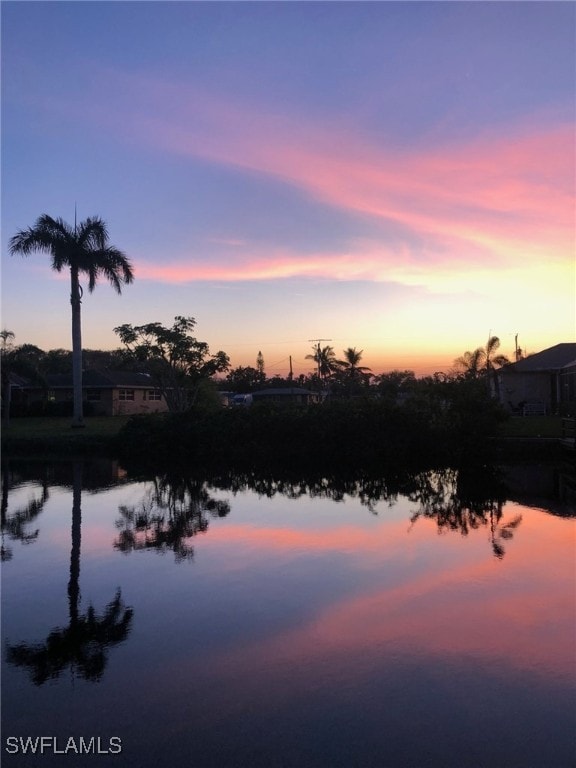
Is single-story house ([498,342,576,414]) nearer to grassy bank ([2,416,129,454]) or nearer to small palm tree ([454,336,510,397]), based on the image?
small palm tree ([454,336,510,397])

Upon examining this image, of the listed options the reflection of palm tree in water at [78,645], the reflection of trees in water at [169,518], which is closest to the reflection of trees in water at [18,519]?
the reflection of trees in water at [169,518]

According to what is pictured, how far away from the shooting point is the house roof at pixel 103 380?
4619 centimetres

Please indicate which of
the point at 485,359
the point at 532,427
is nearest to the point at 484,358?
the point at 485,359

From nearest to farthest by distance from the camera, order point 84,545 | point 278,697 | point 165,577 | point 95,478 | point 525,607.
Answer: point 278,697
point 525,607
point 165,577
point 84,545
point 95,478

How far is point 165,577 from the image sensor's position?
31.5 feet

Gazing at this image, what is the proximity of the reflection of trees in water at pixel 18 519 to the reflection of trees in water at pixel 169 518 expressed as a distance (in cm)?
173

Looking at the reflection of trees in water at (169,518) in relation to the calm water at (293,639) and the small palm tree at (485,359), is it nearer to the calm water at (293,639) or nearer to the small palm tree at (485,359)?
the calm water at (293,639)

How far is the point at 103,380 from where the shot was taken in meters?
46.5

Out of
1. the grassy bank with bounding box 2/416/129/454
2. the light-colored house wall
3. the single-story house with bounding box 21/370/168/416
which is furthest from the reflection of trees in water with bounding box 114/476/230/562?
the single-story house with bounding box 21/370/168/416

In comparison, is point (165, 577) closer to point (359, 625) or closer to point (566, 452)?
point (359, 625)

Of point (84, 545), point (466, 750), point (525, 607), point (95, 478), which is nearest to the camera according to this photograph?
point (466, 750)

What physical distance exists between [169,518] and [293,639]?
7590 mm

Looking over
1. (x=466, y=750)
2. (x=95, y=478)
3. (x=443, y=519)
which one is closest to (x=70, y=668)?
(x=466, y=750)

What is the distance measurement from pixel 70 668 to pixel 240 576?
3.50m
